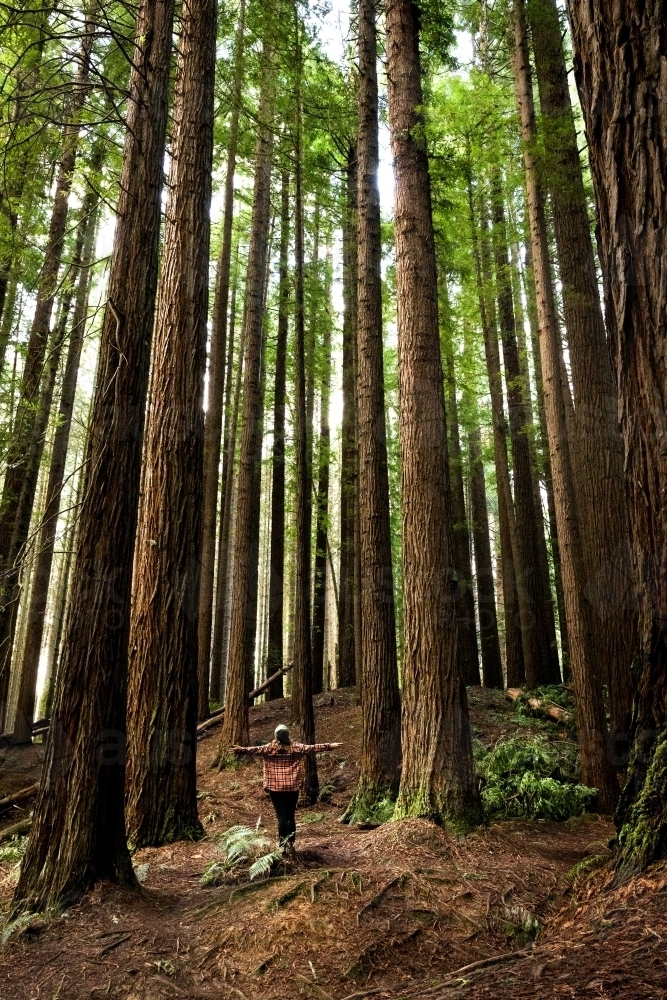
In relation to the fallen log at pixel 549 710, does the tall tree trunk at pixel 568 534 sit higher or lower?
higher

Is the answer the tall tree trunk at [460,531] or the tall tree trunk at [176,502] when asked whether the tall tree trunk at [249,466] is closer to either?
the tall tree trunk at [176,502]

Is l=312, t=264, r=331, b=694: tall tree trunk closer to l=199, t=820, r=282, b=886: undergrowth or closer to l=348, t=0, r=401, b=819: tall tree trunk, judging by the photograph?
l=348, t=0, r=401, b=819: tall tree trunk

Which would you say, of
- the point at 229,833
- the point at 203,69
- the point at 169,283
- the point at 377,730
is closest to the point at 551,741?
the point at 377,730

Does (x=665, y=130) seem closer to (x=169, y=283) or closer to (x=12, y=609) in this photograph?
(x=169, y=283)

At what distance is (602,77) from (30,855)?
6.24 meters

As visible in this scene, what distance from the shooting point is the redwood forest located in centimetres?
302

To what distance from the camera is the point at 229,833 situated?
244 inches

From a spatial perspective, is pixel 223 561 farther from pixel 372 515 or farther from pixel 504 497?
pixel 372 515

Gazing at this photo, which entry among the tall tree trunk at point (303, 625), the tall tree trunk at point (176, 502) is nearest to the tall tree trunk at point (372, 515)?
the tall tree trunk at point (303, 625)

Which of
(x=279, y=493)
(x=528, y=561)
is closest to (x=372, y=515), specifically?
(x=528, y=561)

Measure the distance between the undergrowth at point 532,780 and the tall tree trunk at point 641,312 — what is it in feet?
16.4

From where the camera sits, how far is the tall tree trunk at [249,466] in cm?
1078

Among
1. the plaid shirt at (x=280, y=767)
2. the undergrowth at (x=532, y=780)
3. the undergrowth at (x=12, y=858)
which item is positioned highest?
the plaid shirt at (x=280, y=767)

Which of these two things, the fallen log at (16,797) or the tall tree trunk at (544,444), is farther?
the tall tree trunk at (544,444)
